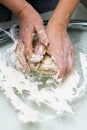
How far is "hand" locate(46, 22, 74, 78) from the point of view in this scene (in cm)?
75

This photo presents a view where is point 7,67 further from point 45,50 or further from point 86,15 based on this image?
point 86,15

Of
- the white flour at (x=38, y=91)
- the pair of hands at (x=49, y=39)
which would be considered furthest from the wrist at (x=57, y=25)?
the white flour at (x=38, y=91)

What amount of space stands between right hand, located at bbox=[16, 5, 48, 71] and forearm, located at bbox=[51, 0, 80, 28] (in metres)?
0.05

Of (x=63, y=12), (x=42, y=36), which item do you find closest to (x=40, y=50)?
(x=42, y=36)

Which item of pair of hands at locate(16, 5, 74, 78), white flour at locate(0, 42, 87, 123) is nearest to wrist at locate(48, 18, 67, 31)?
pair of hands at locate(16, 5, 74, 78)

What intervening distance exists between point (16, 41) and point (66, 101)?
225 mm

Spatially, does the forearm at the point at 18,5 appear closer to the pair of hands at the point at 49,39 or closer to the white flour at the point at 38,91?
the pair of hands at the point at 49,39

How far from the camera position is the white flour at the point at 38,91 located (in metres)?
0.71

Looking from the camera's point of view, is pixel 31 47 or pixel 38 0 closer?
pixel 31 47

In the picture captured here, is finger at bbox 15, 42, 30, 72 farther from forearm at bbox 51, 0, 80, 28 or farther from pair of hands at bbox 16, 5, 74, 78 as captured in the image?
forearm at bbox 51, 0, 80, 28

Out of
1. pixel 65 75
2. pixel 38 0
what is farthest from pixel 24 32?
pixel 38 0

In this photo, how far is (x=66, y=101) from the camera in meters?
0.74

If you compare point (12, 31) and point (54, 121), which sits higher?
point (12, 31)

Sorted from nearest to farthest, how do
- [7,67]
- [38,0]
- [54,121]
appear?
[54,121] → [7,67] → [38,0]
